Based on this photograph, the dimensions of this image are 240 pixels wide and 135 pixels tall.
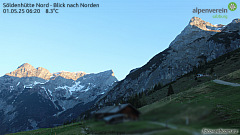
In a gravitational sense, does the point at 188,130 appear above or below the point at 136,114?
below

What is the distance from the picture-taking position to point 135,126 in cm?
852

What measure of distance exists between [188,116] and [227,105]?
55492 millimetres

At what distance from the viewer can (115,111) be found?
9.61m

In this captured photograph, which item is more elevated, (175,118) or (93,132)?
(175,118)

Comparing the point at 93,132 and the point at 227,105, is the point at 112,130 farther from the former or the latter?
the point at 227,105

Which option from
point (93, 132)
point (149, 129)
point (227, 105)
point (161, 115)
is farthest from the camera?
point (227, 105)

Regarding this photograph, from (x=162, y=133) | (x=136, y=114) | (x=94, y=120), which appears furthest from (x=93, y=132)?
(x=162, y=133)

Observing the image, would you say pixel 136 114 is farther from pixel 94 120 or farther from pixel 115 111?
pixel 94 120

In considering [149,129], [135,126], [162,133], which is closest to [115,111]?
[135,126]

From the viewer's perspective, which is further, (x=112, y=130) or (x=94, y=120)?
(x=94, y=120)

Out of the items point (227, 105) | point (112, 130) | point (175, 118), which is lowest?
point (227, 105)

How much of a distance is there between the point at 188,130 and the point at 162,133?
1.20 m

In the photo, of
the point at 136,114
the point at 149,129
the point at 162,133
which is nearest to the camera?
the point at 162,133

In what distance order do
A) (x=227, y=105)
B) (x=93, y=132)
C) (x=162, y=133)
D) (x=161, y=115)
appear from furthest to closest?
(x=227, y=105) → (x=93, y=132) → (x=161, y=115) → (x=162, y=133)
